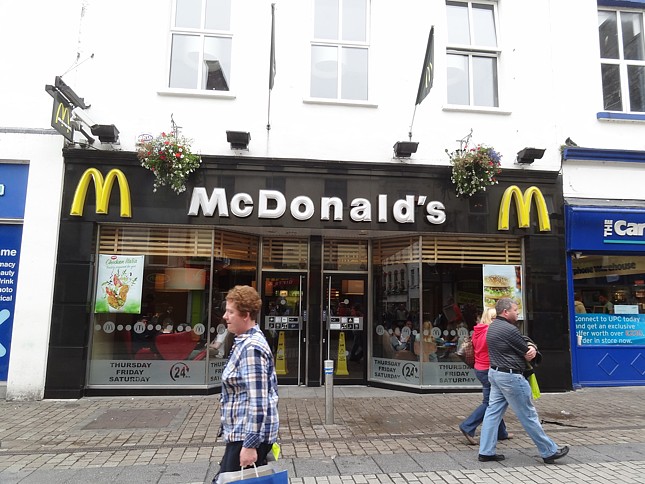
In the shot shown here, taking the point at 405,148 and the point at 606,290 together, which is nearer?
the point at 405,148

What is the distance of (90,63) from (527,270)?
29.7 ft

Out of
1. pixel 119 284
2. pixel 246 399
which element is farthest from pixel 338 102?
pixel 246 399

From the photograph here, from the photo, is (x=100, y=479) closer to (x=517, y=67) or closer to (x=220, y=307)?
(x=220, y=307)

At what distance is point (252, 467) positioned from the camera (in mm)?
2791

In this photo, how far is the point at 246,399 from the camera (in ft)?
9.45

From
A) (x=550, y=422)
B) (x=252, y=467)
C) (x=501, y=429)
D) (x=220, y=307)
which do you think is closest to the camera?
(x=252, y=467)

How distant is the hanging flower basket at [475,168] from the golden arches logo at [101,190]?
233 inches

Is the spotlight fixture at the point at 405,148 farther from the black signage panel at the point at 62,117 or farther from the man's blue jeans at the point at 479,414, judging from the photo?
the black signage panel at the point at 62,117

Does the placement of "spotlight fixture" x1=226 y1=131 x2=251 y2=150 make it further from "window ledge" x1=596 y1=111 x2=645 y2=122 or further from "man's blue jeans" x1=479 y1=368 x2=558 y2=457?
"window ledge" x1=596 y1=111 x2=645 y2=122

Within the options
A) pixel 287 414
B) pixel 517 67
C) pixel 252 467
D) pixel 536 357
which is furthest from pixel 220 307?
pixel 517 67

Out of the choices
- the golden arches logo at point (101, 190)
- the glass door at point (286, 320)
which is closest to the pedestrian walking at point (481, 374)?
the glass door at point (286, 320)

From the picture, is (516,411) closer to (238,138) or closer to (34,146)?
(238,138)

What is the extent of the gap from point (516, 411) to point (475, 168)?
A: 483 centimetres

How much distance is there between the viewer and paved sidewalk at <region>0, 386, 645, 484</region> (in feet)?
15.4
